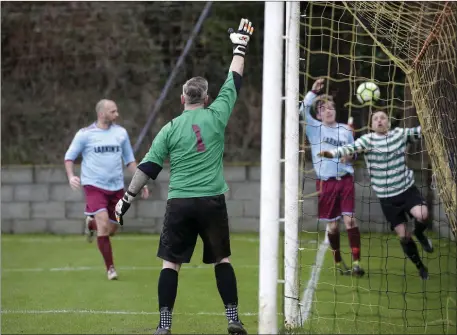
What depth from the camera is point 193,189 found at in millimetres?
5977

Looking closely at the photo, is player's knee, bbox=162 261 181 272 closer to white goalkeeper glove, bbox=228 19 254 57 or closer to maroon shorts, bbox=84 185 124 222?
white goalkeeper glove, bbox=228 19 254 57

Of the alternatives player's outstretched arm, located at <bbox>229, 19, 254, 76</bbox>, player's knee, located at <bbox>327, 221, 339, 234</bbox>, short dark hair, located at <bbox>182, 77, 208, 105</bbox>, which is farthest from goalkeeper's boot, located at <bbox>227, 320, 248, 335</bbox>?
player's knee, located at <bbox>327, 221, 339, 234</bbox>

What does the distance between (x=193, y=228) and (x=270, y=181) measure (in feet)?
4.04

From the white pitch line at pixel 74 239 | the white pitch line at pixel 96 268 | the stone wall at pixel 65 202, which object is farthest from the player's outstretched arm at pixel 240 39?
the stone wall at pixel 65 202

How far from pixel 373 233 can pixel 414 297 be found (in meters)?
4.09

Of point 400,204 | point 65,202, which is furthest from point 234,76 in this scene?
point 65,202

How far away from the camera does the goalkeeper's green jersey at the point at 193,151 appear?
5973 millimetres

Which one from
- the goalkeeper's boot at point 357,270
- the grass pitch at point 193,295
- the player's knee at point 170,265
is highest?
the player's knee at point 170,265

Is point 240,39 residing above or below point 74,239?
above

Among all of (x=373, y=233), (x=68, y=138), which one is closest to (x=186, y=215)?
(x=373, y=233)

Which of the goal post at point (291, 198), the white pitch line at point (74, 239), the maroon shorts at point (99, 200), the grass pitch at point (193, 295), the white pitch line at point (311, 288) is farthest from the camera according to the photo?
the white pitch line at point (74, 239)

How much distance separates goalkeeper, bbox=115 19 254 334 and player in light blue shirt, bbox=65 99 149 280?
3.14 meters

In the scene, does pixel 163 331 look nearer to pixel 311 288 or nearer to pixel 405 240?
pixel 311 288

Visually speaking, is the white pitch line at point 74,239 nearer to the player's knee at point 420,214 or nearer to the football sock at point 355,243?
the football sock at point 355,243
